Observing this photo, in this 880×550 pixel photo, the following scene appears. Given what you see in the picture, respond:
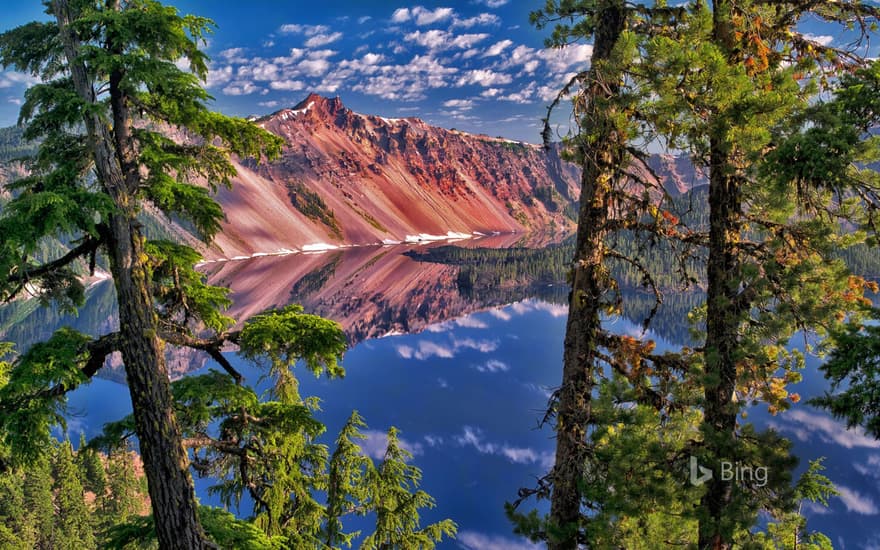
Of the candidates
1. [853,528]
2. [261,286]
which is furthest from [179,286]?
[261,286]

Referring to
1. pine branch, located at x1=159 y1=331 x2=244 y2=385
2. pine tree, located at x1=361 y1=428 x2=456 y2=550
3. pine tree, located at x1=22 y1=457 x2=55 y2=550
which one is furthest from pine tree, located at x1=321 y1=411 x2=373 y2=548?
pine tree, located at x1=22 y1=457 x2=55 y2=550

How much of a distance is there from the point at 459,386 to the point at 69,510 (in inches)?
1502

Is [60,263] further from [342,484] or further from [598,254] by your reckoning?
[342,484]

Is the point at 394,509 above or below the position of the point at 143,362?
below

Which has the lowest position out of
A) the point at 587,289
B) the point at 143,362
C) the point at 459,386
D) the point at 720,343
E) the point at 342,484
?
the point at 342,484

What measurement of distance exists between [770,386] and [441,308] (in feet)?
312

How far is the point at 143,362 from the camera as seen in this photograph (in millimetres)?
5703

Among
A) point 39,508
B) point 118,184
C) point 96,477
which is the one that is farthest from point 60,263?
point 96,477

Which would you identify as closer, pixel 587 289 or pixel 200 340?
pixel 200 340

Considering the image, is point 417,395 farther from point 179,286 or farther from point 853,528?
point 179,286

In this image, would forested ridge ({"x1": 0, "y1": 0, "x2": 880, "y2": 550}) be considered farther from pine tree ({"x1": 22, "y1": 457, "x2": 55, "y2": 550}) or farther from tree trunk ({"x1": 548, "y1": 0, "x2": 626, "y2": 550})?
pine tree ({"x1": 22, "y1": 457, "x2": 55, "y2": 550})

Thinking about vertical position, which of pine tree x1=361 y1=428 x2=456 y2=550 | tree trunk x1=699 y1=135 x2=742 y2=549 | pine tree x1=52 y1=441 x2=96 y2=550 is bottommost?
pine tree x1=52 y1=441 x2=96 y2=550

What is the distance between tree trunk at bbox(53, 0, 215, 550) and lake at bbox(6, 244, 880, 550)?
727mm

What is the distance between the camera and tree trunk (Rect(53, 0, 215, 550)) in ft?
18.5
